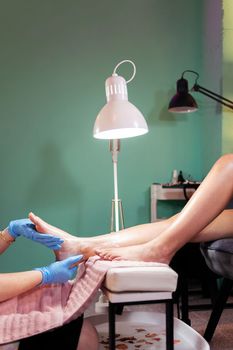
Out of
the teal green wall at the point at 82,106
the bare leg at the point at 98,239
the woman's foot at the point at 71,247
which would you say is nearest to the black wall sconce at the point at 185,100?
the teal green wall at the point at 82,106

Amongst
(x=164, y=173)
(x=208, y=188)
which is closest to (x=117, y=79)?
(x=208, y=188)

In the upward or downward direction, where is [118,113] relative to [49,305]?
upward

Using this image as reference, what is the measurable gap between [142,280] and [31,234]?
2.11 feet

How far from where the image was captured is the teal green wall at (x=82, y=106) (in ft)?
9.21

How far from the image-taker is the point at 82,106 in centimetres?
288

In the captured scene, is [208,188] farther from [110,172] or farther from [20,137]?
[20,137]

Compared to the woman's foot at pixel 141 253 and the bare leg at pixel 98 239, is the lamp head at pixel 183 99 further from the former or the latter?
the woman's foot at pixel 141 253

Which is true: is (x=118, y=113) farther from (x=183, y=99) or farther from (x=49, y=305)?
(x=49, y=305)

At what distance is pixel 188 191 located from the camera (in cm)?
261

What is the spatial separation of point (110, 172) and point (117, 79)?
1103mm

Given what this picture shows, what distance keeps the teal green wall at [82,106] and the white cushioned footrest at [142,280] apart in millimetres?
1959

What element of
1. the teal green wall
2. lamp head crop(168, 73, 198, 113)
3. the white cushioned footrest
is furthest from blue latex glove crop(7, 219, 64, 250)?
lamp head crop(168, 73, 198, 113)

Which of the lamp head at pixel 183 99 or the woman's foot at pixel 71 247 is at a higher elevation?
the lamp head at pixel 183 99

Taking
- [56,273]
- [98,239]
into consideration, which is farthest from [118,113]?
[56,273]
